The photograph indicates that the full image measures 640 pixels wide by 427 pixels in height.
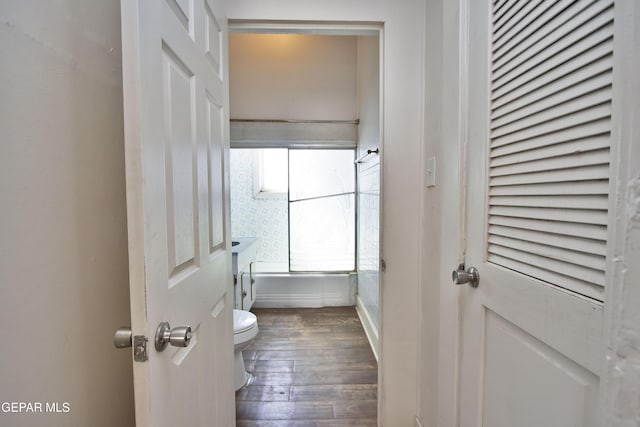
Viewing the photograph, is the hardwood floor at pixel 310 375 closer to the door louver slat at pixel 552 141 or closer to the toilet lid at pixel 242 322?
the toilet lid at pixel 242 322

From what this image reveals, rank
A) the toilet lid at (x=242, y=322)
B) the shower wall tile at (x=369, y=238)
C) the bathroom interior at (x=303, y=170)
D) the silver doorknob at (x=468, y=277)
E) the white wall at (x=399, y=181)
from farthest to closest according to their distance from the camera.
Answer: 1. the bathroom interior at (x=303, y=170)
2. the shower wall tile at (x=369, y=238)
3. the toilet lid at (x=242, y=322)
4. the white wall at (x=399, y=181)
5. the silver doorknob at (x=468, y=277)

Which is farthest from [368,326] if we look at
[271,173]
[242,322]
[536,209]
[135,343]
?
[135,343]

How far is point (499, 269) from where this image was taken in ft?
2.48

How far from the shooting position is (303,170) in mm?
3236

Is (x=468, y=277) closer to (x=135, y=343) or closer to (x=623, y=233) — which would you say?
(x=623, y=233)

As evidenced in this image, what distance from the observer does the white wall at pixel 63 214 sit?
0.53 m

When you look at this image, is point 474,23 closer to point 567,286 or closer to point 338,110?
point 567,286

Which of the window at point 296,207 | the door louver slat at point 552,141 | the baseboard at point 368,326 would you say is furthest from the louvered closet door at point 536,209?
the window at point 296,207

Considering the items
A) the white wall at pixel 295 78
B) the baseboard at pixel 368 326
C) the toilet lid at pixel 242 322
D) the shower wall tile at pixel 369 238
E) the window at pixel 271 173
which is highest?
the white wall at pixel 295 78

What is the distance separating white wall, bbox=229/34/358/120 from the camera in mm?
2967

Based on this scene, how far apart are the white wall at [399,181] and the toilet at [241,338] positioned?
0.82m

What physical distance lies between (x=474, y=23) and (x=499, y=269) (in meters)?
0.73

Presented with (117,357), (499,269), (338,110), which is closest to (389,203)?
(499,269)

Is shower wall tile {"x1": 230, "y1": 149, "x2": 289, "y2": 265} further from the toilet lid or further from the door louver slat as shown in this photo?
the door louver slat
